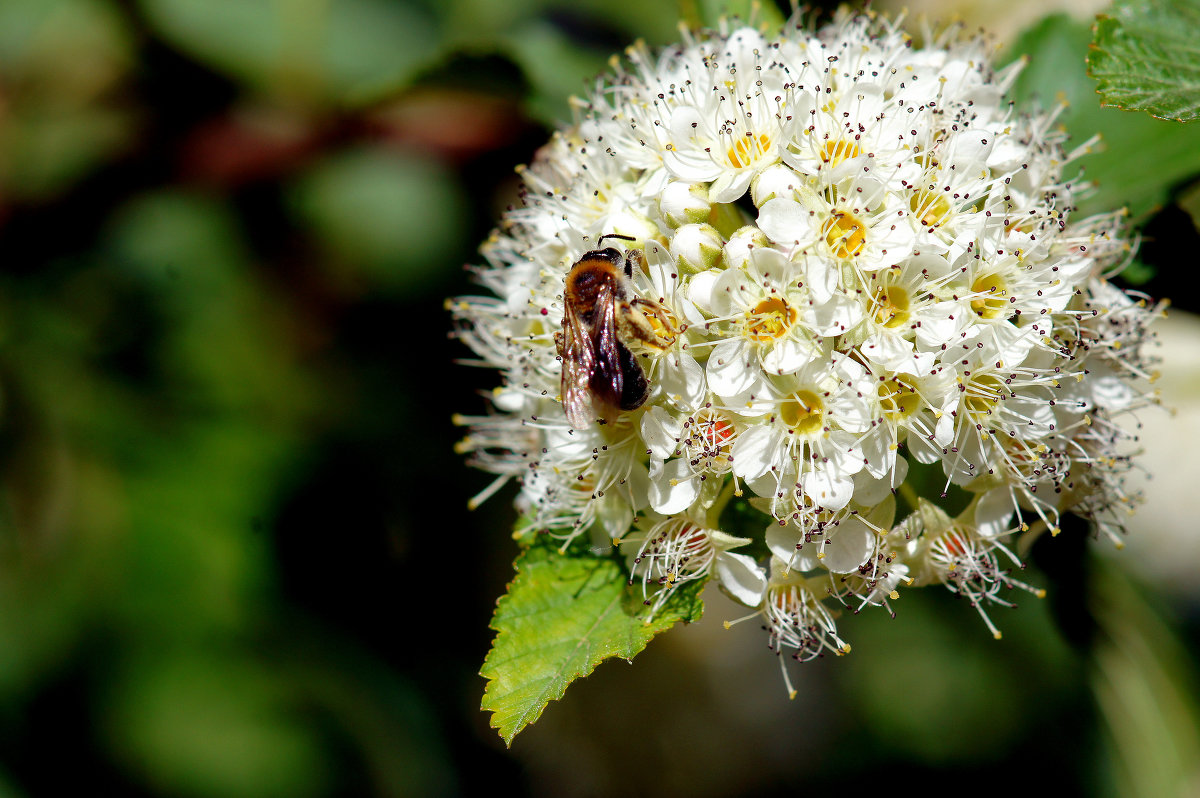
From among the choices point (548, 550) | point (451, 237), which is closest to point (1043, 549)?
point (548, 550)

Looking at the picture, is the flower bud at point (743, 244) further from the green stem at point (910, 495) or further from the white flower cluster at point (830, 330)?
the green stem at point (910, 495)

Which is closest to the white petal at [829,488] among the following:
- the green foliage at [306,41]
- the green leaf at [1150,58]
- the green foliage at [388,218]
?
the green leaf at [1150,58]

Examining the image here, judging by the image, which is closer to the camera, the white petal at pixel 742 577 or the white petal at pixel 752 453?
the white petal at pixel 752 453

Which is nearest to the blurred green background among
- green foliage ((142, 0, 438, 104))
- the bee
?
green foliage ((142, 0, 438, 104))

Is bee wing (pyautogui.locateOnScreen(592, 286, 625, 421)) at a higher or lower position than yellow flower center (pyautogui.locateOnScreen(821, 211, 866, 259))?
lower

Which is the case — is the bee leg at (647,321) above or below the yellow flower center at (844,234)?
below

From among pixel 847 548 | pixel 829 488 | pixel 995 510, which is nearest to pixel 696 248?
pixel 829 488

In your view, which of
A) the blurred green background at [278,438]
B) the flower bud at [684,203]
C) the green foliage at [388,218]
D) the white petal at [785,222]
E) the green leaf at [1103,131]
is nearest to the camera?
the white petal at [785,222]

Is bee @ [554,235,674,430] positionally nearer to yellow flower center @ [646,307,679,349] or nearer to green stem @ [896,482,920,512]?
yellow flower center @ [646,307,679,349]
